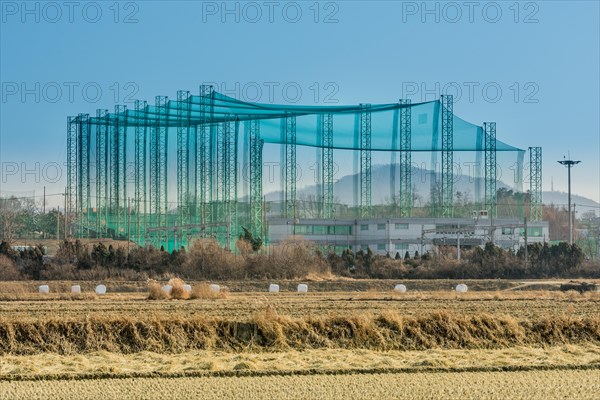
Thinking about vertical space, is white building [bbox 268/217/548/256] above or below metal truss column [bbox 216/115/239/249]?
below

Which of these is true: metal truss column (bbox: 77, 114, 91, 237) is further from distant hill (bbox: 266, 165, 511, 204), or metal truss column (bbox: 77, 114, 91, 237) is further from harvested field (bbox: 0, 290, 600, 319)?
harvested field (bbox: 0, 290, 600, 319)

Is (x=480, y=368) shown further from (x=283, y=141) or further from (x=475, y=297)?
(x=283, y=141)

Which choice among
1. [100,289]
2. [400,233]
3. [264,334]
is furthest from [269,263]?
[264,334]

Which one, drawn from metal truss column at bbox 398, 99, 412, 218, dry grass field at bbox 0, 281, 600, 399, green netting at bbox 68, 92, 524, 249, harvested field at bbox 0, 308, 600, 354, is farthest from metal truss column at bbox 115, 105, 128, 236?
harvested field at bbox 0, 308, 600, 354

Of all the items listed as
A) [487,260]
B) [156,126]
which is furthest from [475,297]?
[156,126]

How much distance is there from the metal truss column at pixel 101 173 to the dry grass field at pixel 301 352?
25.6 m

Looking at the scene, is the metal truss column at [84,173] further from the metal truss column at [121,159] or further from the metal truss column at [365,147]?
the metal truss column at [365,147]

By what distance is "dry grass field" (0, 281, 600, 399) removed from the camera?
17281 millimetres

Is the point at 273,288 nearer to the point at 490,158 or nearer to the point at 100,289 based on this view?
the point at 100,289

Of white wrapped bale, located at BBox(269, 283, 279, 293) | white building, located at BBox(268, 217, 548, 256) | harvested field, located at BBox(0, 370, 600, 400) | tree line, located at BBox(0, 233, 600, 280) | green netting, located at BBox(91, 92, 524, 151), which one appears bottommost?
harvested field, located at BBox(0, 370, 600, 400)

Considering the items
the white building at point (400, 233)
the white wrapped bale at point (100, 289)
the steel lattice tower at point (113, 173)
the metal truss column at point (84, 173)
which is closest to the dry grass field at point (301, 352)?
the white wrapped bale at point (100, 289)

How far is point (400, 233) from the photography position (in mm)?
59219

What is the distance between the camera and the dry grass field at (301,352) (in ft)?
56.7

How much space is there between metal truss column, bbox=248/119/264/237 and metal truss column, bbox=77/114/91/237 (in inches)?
401
